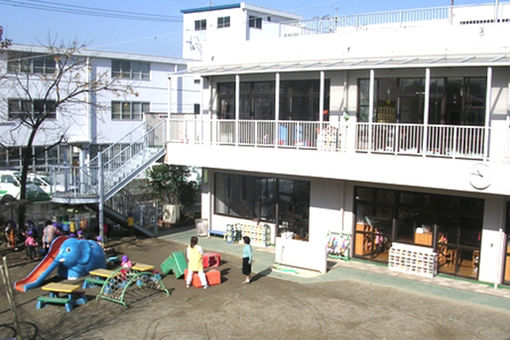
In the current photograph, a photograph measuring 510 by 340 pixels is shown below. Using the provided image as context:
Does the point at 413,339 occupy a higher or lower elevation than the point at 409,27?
lower

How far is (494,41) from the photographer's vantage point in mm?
14445

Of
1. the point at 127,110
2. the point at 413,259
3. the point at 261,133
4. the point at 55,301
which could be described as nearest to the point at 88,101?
the point at 127,110

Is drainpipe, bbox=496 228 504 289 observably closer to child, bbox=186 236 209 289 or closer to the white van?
child, bbox=186 236 209 289

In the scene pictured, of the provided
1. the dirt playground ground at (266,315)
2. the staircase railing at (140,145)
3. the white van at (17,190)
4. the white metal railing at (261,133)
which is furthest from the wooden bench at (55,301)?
the white van at (17,190)

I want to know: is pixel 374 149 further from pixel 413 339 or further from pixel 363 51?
pixel 413 339

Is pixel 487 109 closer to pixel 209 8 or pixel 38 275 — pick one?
pixel 38 275

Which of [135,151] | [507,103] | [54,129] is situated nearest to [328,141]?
[507,103]

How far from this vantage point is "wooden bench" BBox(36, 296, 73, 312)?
12219 millimetres

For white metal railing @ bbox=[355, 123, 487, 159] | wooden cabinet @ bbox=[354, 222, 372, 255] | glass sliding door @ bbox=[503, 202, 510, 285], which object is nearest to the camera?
glass sliding door @ bbox=[503, 202, 510, 285]

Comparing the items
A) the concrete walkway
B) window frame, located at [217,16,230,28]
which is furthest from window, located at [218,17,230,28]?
the concrete walkway

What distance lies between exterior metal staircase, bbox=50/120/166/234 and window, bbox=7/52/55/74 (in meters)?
12.5

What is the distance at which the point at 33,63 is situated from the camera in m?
30.8

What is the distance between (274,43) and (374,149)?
5.77 meters

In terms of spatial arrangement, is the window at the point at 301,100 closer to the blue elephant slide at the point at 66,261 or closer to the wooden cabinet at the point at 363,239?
the wooden cabinet at the point at 363,239
